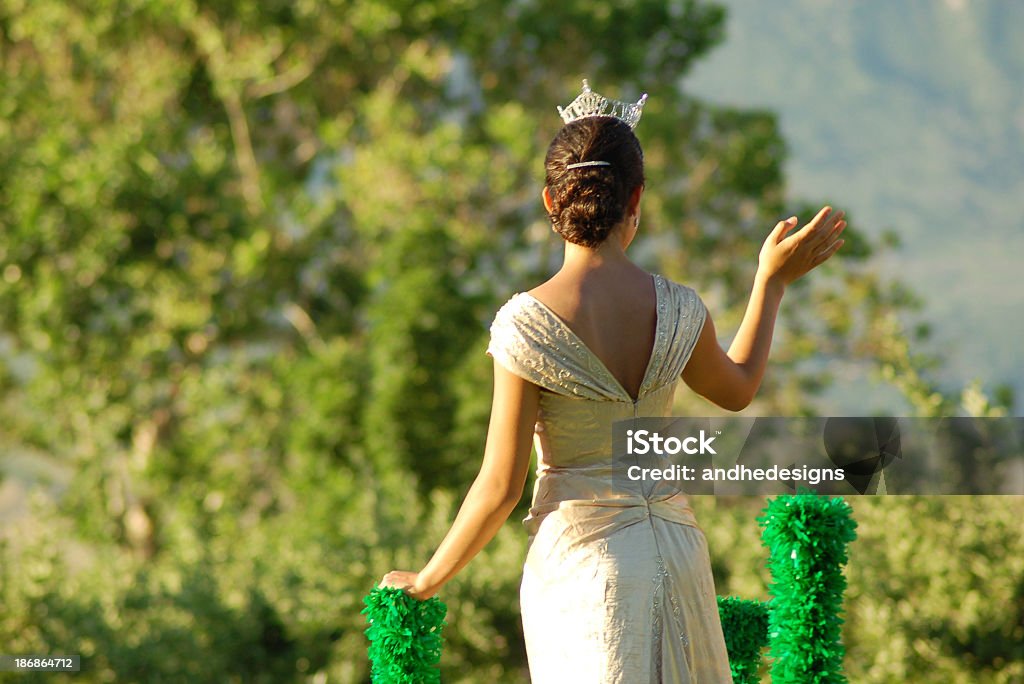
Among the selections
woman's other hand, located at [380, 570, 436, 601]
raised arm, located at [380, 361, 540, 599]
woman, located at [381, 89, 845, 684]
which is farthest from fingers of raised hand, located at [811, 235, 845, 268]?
woman's other hand, located at [380, 570, 436, 601]

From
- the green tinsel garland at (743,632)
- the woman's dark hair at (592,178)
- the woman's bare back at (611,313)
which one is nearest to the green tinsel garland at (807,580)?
the green tinsel garland at (743,632)

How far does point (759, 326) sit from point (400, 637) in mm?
952

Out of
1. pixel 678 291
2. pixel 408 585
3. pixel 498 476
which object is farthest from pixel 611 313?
pixel 408 585

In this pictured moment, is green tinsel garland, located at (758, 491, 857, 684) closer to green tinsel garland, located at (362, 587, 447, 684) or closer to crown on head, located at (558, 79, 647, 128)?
green tinsel garland, located at (362, 587, 447, 684)

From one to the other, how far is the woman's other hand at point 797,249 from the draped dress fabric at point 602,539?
0.32 metres

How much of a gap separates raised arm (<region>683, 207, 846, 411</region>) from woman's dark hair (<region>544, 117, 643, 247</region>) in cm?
29

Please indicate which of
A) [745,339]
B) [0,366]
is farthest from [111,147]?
[745,339]

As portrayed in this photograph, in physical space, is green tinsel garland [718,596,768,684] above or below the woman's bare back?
below

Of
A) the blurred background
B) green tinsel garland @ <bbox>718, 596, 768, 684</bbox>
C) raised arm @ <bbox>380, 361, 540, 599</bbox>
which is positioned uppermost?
the blurred background

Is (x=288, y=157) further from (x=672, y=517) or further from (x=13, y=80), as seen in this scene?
(x=672, y=517)

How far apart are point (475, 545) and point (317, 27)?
10.1m

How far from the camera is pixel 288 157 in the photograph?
13.3 meters

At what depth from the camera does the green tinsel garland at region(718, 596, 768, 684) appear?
282 cm

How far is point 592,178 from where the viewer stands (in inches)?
92.3
